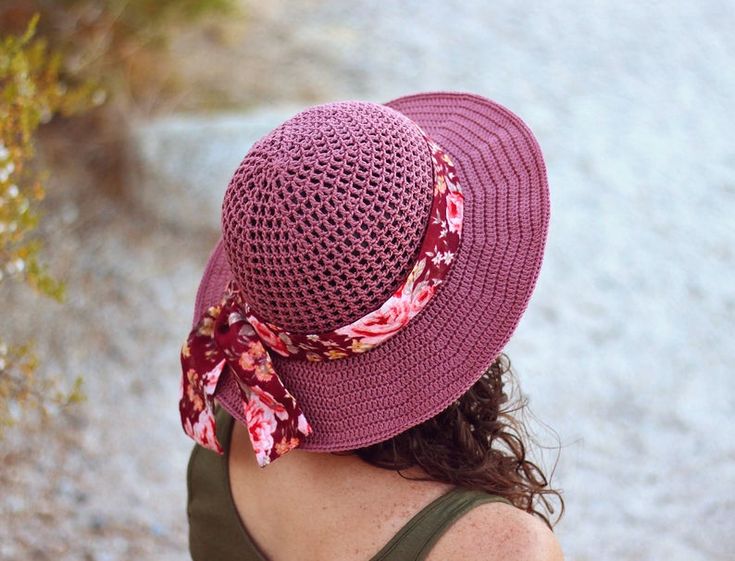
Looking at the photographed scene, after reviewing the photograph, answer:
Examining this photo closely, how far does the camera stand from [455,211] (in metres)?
1.39

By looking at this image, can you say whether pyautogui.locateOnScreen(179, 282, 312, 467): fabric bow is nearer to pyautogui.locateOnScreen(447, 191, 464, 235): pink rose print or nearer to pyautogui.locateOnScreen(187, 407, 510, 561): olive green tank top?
pyautogui.locateOnScreen(187, 407, 510, 561): olive green tank top

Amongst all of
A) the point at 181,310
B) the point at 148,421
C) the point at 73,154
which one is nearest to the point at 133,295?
the point at 181,310

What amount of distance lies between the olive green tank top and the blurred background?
88 centimetres

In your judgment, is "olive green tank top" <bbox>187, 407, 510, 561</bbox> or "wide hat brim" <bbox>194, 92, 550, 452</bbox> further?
"wide hat brim" <bbox>194, 92, 550, 452</bbox>

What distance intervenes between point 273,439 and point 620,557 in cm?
212

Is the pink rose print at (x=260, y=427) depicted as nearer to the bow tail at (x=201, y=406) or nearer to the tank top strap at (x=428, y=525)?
the bow tail at (x=201, y=406)

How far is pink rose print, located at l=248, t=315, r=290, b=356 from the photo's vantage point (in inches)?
54.8

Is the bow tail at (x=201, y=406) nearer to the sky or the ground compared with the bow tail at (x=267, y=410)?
nearer to the ground

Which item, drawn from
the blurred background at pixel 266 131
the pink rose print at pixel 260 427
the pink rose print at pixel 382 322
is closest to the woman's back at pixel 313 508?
the pink rose print at pixel 260 427

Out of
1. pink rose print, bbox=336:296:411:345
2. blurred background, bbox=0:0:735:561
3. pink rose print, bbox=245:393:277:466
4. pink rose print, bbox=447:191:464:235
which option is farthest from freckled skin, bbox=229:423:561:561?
blurred background, bbox=0:0:735:561

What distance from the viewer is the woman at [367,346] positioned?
123 centimetres

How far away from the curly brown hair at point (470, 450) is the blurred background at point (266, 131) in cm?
131

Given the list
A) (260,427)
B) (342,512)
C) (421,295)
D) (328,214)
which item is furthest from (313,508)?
(328,214)

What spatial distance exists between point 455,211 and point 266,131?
3.10 meters
